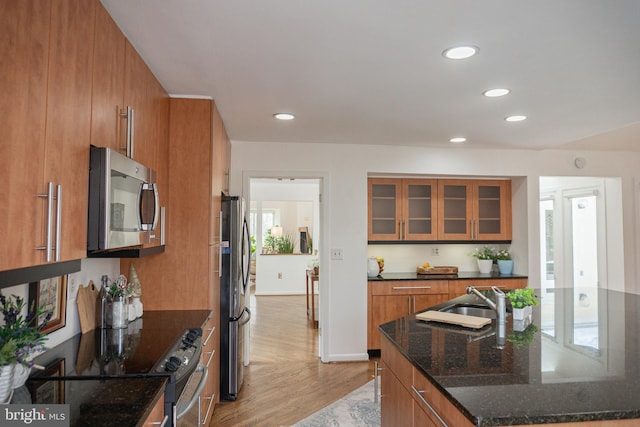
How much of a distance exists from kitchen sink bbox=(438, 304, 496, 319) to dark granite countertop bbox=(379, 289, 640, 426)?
0.22m

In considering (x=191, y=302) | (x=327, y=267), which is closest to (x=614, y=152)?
(x=327, y=267)

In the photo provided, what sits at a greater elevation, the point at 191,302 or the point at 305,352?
the point at 191,302

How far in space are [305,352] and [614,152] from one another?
14.6 ft

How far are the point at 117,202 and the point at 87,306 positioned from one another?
860mm

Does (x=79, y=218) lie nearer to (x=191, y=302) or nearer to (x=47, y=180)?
(x=47, y=180)

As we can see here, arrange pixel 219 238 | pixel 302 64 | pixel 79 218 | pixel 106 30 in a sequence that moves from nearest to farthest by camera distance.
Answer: pixel 79 218 → pixel 106 30 → pixel 302 64 → pixel 219 238

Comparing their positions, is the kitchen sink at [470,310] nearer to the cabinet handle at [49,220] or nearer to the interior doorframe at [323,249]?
the interior doorframe at [323,249]

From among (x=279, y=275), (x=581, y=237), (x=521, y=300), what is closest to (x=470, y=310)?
(x=521, y=300)

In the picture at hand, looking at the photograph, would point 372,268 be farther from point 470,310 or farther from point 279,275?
point 279,275

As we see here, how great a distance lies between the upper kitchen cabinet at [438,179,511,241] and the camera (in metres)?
5.00

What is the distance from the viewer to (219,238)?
3215 millimetres

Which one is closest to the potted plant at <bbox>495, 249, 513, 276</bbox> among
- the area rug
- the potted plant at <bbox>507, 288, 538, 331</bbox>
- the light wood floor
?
the light wood floor

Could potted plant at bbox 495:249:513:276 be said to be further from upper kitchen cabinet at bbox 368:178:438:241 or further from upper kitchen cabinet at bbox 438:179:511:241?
upper kitchen cabinet at bbox 368:178:438:241

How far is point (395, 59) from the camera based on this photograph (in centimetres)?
228
